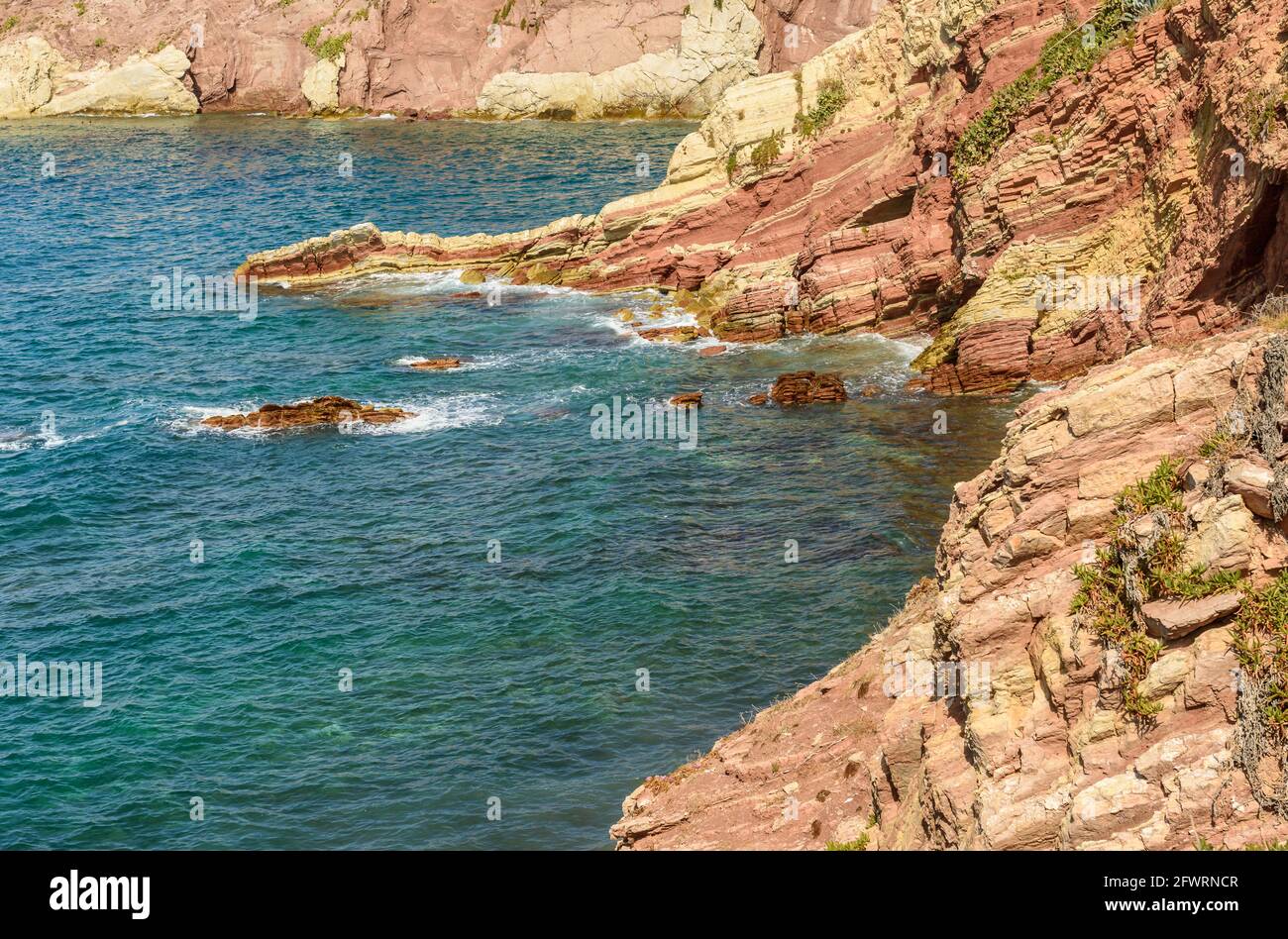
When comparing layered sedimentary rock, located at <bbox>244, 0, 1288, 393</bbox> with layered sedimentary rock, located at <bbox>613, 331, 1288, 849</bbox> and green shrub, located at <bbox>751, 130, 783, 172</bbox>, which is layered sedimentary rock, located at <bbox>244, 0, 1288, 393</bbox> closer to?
green shrub, located at <bbox>751, 130, 783, 172</bbox>

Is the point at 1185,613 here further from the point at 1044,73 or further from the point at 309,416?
the point at 309,416

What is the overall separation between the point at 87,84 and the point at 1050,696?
14854 centimetres

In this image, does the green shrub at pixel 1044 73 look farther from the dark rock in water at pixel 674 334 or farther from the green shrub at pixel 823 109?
the dark rock in water at pixel 674 334

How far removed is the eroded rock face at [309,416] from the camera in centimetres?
5456

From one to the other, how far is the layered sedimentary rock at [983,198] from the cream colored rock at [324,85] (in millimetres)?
69615

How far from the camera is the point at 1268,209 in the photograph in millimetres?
35531

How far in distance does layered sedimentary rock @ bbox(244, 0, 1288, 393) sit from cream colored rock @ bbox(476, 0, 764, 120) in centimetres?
5439

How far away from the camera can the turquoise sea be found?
30828mm

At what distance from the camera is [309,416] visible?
5469 centimetres

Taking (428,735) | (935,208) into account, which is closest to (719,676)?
(428,735)

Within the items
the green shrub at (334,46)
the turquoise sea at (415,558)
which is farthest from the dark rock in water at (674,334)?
the green shrub at (334,46)

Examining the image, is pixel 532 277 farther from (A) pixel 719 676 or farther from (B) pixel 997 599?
(B) pixel 997 599

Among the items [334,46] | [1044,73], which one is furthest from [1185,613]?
[334,46]

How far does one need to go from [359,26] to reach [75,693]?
371 feet
